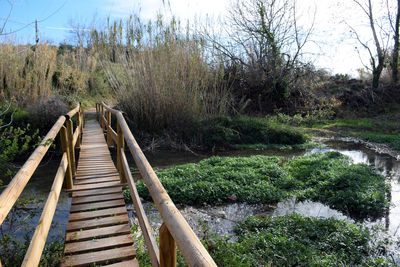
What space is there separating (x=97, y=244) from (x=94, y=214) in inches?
24.4

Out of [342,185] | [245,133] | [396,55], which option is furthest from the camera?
[396,55]

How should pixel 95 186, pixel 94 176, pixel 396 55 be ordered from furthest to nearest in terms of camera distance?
pixel 396 55, pixel 94 176, pixel 95 186

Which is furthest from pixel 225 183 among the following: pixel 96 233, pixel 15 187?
pixel 15 187

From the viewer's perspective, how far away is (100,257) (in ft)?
8.20

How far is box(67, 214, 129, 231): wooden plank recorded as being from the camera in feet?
9.70

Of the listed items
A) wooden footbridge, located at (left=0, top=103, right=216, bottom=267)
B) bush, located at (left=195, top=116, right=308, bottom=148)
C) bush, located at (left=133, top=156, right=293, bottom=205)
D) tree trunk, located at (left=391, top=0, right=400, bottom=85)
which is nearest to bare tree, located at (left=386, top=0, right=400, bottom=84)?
tree trunk, located at (left=391, top=0, right=400, bottom=85)

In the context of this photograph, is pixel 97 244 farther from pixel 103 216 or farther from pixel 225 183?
pixel 225 183

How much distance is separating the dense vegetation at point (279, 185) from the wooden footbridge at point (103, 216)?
6.06 feet

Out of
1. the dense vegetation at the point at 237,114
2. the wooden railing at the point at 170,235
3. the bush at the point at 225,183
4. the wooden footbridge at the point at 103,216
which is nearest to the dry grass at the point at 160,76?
the dense vegetation at the point at 237,114

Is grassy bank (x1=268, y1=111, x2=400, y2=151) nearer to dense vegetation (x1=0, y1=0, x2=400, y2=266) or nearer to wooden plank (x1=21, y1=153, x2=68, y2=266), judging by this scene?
dense vegetation (x1=0, y1=0, x2=400, y2=266)

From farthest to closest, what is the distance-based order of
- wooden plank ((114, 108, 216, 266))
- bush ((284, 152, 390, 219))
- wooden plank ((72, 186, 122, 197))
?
1. bush ((284, 152, 390, 219))
2. wooden plank ((72, 186, 122, 197))
3. wooden plank ((114, 108, 216, 266))

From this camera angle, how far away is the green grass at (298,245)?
361 centimetres

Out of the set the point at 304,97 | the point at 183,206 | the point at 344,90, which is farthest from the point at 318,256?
the point at 344,90

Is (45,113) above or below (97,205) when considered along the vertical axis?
above
